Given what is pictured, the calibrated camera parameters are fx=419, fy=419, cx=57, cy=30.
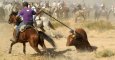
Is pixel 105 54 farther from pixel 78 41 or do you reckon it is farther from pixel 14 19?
pixel 14 19

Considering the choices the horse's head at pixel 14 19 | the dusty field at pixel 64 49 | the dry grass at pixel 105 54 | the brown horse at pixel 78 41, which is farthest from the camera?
the brown horse at pixel 78 41

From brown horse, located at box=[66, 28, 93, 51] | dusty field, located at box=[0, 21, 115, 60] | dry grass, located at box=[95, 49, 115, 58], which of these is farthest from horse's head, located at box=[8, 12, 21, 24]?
dry grass, located at box=[95, 49, 115, 58]

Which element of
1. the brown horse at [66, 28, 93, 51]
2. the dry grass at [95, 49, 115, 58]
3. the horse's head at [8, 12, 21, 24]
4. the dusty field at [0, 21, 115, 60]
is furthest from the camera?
the brown horse at [66, 28, 93, 51]

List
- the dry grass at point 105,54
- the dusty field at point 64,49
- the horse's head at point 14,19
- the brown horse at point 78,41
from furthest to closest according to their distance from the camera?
the brown horse at point 78,41, the horse's head at point 14,19, the dry grass at point 105,54, the dusty field at point 64,49

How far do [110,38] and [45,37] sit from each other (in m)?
6.53

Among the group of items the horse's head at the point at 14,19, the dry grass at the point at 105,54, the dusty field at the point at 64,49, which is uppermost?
the horse's head at the point at 14,19

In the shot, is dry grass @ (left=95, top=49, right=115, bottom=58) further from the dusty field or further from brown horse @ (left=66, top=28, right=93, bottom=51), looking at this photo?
brown horse @ (left=66, top=28, right=93, bottom=51)

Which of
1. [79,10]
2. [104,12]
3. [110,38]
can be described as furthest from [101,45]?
[104,12]

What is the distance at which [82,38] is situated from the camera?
17.6m

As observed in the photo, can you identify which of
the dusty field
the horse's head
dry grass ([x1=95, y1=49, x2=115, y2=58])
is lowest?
the dusty field

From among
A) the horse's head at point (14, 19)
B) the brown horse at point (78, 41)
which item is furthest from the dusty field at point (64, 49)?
the horse's head at point (14, 19)

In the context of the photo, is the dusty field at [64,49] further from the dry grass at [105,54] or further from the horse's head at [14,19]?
the horse's head at [14,19]

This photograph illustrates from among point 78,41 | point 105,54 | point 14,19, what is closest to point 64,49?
point 78,41

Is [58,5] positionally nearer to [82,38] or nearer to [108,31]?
[108,31]
